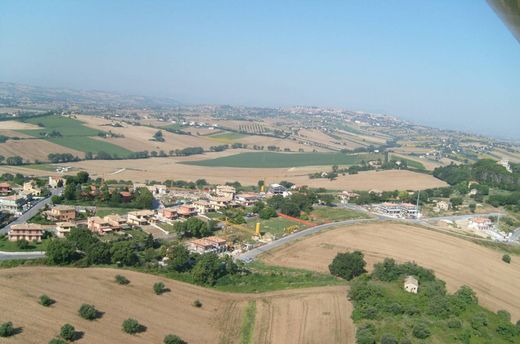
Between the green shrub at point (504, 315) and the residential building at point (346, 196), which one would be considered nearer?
the green shrub at point (504, 315)

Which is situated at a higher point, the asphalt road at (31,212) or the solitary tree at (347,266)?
the solitary tree at (347,266)

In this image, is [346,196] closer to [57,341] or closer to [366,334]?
[366,334]

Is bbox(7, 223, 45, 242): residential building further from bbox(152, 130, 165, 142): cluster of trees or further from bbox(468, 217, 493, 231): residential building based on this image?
bbox(152, 130, 165, 142): cluster of trees

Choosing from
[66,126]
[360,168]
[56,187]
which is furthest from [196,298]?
[66,126]

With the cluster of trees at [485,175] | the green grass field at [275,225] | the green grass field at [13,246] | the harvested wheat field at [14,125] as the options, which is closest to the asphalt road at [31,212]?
the green grass field at [13,246]

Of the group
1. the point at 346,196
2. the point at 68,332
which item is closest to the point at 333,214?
the point at 346,196

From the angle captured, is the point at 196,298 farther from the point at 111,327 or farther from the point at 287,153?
the point at 287,153

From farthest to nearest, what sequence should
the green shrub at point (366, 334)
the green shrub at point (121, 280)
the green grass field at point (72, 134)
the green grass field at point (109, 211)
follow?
the green grass field at point (72, 134)
the green grass field at point (109, 211)
the green shrub at point (121, 280)
the green shrub at point (366, 334)

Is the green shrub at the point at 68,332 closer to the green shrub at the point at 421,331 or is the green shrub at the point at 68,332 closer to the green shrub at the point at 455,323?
the green shrub at the point at 421,331
